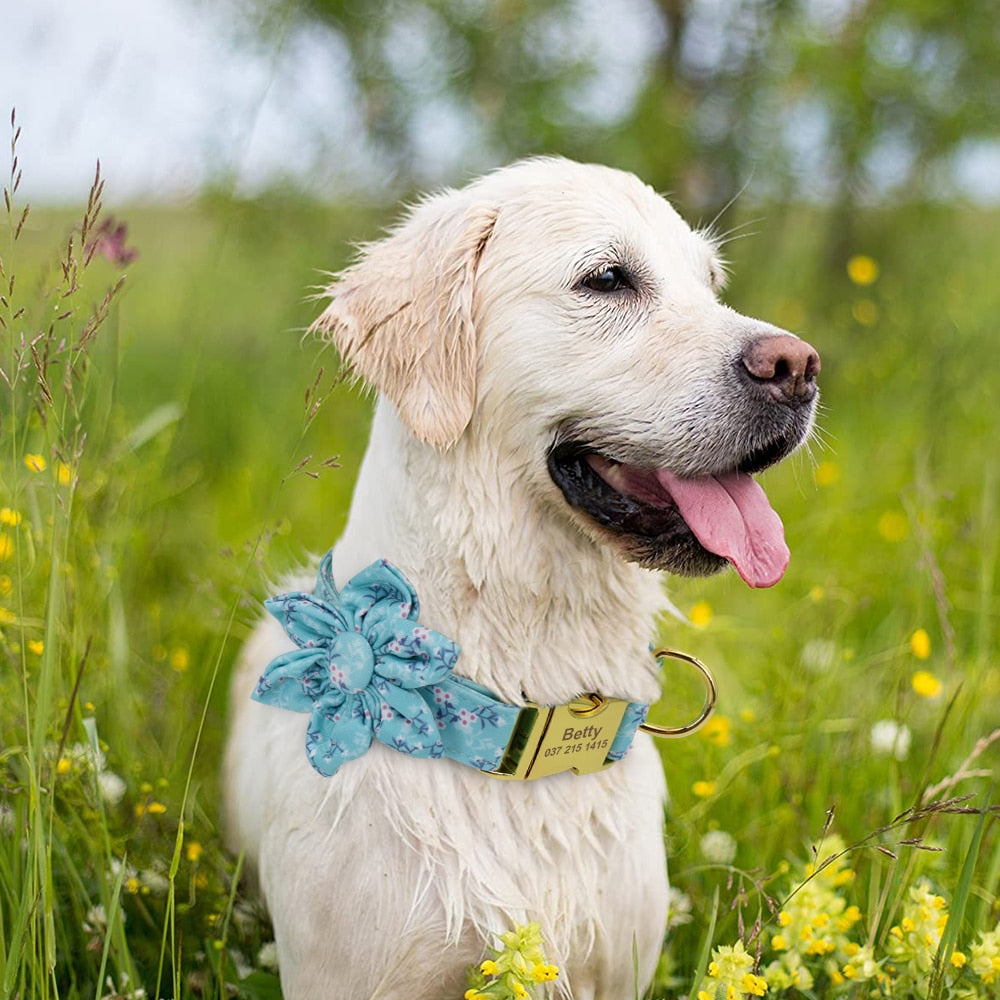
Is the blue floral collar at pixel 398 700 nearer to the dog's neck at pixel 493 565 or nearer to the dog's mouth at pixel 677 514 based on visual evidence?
the dog's neck at pixel 493 565

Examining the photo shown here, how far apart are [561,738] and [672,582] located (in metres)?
1.50

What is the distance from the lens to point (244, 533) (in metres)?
4.22

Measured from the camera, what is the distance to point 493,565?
2.01 meters

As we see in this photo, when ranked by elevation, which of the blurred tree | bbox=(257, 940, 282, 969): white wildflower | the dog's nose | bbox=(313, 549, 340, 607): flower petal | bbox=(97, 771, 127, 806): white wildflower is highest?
the blurred tree

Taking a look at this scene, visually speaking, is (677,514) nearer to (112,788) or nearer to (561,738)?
(561,738)

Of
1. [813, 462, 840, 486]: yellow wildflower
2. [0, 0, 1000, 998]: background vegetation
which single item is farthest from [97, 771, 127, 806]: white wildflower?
[813, 462, 840, 486]: yellow wildflower

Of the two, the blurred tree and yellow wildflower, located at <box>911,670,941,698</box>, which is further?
the blurred tree

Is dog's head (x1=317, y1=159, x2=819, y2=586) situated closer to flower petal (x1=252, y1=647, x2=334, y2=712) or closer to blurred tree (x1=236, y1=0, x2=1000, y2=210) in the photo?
flower petal (x1=252, y1=647, x2=334, y2=712)

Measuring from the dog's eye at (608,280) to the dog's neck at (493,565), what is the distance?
14.6 inches

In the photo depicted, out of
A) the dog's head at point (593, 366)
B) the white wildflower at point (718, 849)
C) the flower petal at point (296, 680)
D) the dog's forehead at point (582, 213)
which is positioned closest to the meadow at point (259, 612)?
the white wildflower at point (718, 849)

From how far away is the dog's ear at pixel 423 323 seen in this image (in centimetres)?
198

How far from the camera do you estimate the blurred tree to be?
5.21 meters

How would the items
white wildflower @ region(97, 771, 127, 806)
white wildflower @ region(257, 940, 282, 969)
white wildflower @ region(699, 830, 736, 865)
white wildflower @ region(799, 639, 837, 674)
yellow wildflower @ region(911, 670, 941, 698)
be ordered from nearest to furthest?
white wildflower @ region(257, 940, 282, 969) < white wildflower @ region(97, 771, 127, 806) < white wildflower @ region(699, 830, 736, 865) < yellow wildflower @ region(911, 670, 941, 698) < white wildflower @ region(799, 639, 837, 674)

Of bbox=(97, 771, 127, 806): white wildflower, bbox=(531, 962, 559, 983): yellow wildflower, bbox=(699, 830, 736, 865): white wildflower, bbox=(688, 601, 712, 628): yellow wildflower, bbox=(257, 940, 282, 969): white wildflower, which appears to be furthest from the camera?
bbox=(688, 601, 712, 628): yellow wildflower
